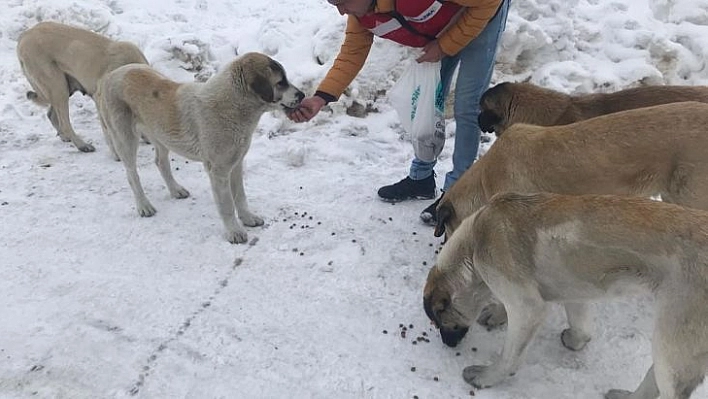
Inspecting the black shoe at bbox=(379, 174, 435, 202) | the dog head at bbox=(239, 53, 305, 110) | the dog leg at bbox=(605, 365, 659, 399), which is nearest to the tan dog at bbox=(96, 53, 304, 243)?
A: the dog head at bbox=(239, 53, 305, 110)

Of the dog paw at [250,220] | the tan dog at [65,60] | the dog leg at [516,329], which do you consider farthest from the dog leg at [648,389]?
the tan dog at [65,60]

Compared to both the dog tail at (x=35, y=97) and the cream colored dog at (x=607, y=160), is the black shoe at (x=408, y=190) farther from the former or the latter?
the dog tail at (x=35, y=97)

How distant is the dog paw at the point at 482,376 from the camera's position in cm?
331

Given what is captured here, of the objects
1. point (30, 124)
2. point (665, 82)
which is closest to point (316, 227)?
point (30, 124)

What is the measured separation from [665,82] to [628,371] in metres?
5.57

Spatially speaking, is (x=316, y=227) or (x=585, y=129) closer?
(x=585, y=129)

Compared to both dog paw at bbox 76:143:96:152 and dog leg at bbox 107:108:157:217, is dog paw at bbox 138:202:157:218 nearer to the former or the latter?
dog leg at bbox 107:108:157:217

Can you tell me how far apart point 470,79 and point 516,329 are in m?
2.38

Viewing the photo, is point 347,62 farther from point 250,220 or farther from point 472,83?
point 250,220

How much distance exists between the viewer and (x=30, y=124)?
22.8 feet

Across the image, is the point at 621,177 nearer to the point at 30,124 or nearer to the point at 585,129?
the point at 585,129

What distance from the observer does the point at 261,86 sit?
442 cm

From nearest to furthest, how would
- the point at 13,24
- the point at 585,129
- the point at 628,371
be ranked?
the point at 628,371 → the point at 585,129 → the point at 13,24

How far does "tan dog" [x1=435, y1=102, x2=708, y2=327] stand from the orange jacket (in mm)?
903
